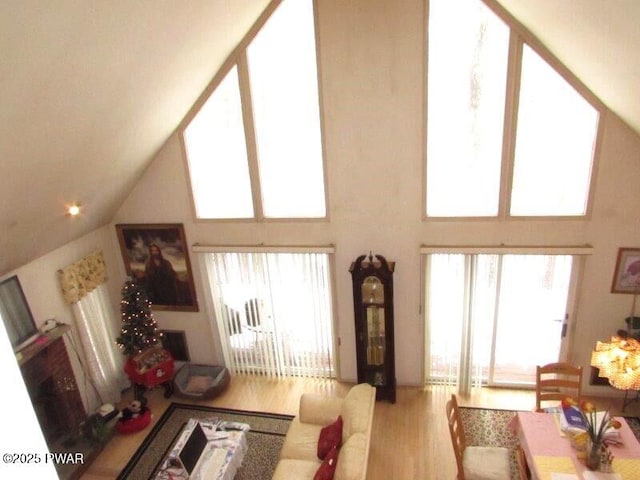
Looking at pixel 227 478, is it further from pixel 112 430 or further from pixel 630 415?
pixel 630 415

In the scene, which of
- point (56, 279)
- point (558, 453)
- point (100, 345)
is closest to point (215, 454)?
point (100, 345)

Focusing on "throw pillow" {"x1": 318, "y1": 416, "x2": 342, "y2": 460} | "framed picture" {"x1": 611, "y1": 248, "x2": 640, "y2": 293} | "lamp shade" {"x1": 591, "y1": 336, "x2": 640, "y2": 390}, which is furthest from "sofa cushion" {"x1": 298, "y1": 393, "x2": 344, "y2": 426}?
"framed picture" {"x1": 611, "y1": 248, "x2": 640, "y2": 293}

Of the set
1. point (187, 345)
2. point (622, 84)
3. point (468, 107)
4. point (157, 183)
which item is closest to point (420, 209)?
point (468, 107)

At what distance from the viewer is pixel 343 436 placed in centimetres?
501

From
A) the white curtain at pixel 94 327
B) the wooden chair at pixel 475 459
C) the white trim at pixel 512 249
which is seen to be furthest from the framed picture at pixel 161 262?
the wooden chair at pixel 475 459

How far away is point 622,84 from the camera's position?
404 centimetres

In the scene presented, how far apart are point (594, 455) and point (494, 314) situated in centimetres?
225

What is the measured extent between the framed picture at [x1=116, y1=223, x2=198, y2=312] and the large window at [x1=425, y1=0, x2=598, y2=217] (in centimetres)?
357

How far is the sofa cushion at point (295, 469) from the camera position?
4.85 meters

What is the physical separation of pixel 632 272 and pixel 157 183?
6.13m

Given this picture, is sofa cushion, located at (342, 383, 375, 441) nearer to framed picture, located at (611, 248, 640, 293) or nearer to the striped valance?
framed picture, located at (611, 248, 640, 293)

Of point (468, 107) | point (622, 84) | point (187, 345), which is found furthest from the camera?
point (187, 345)

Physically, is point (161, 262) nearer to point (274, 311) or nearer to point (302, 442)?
point (274, 311)

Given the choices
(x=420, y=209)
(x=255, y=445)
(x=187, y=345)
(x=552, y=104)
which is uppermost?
(x=552, y=104)
